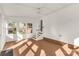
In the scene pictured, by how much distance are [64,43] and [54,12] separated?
25.1 inches

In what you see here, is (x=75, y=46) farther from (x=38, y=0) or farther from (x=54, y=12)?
(x=38, y=0)

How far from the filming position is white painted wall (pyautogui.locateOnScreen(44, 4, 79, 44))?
233 cm

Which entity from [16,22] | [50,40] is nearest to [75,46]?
[50,40]

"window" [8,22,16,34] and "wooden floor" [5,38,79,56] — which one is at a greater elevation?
"window" [8,22,16,34]

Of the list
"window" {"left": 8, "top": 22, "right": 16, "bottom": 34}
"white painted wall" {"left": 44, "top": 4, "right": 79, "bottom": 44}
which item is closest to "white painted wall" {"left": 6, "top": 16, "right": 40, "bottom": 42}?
"window" {"left": 8, "top": 22, "right": 16, "bottom": 34}

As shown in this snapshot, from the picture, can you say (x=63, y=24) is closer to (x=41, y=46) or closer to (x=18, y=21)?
(x=41, y=46)

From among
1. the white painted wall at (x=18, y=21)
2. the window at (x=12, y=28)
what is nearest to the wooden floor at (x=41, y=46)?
the white painted wall at (x=18, y=21)

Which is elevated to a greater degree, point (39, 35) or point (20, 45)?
point (39, 35)

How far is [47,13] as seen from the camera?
236 centimetres

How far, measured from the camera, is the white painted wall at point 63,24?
2.33 meters

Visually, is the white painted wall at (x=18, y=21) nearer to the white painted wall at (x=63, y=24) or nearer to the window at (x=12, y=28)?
the window at (x=12, y=28)

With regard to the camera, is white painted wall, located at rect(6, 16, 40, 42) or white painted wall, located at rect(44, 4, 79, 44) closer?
white painted wall, located at rect(6, 16, 40, 42)

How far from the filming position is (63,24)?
2430 mm

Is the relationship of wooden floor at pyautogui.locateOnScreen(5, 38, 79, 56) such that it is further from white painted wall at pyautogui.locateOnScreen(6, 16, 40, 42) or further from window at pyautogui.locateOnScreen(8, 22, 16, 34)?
window at pyautogui.locateOnScreen(8, 22, 16, 34)
